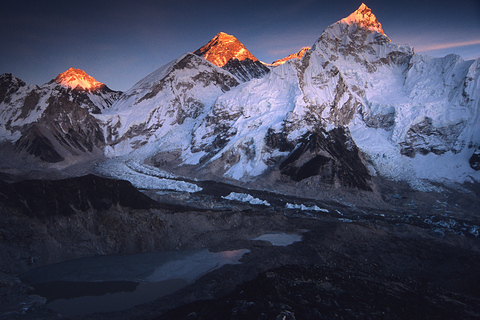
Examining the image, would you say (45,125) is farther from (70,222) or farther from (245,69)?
(245,69)

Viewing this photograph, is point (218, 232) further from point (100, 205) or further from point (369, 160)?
point (369, 160)

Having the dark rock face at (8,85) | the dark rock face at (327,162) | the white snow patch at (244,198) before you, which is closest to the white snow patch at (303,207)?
the white snow patch at (244,198)

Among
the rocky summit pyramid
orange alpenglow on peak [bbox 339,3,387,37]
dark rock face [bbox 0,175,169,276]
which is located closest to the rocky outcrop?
orange alpenglow on peak [bbox 339,3,387,37]

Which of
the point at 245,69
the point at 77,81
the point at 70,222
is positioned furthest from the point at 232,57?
the point at 70,222

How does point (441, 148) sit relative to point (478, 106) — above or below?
below

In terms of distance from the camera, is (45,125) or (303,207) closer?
(303,207)

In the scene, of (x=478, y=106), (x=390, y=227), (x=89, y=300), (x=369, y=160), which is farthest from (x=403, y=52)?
(x=89, y=300)
